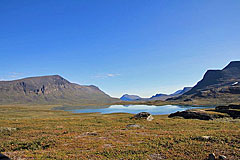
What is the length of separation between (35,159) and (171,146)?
A: 1270 cm

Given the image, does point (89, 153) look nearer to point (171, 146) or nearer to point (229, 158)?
point (171, 146)

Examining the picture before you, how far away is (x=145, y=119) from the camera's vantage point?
42781 mm

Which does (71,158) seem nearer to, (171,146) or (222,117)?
(171,146)

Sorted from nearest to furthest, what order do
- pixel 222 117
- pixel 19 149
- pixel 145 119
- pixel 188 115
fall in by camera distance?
pixel 19 149
pixel 145 119
pixel 222 117
pixel 188 115

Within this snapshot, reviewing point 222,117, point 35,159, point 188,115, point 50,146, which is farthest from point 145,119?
point 35,159

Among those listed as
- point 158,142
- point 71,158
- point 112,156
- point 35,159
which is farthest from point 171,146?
point 35,159

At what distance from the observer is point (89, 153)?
1466cm

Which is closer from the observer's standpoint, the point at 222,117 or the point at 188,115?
the point at 222,117

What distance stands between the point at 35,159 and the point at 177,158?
38.6ft

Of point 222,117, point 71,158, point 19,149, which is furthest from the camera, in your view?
point 222,117

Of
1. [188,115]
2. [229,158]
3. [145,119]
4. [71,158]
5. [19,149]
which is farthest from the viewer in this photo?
[188,115]

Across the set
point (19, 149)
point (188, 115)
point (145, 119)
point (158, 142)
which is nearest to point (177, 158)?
point (158, 142)

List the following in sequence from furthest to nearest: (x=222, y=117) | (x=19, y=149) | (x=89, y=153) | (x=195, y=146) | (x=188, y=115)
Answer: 1. (x=188, y=115)
2. (x=222, y=117)
3. (x=19, y=149)
4. (x=195, y=146)
5. (x=89, y=153)

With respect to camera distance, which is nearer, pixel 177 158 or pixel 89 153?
pixel 177 158
